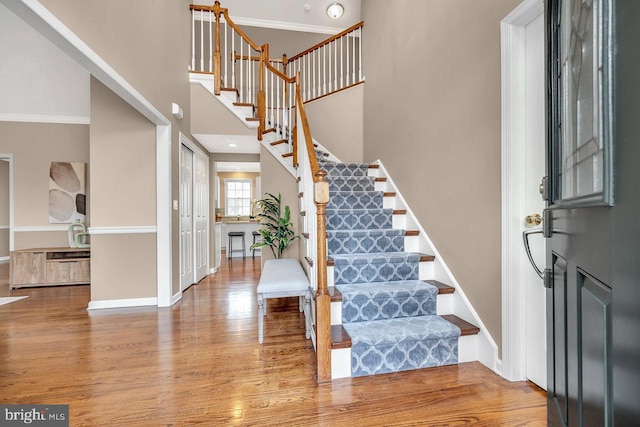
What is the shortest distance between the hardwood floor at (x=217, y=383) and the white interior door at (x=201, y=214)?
1.86 meters

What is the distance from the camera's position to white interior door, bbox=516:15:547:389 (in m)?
1.60

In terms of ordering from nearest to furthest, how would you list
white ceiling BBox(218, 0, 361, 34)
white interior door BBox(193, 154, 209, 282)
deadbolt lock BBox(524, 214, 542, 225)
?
deadbolt lock BBox(524, 214, 542, 225) → white interior door BBox(193, 154, 209, 282) → white ceiling BBox(218, 0, 361, 34)

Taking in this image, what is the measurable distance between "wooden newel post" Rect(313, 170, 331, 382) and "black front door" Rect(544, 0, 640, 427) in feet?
3.69

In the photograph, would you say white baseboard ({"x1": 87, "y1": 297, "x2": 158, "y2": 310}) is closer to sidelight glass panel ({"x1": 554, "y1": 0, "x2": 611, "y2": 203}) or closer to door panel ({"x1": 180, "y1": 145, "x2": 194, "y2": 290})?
door panel ({"x1": 180, "y1": 145, "x2": 194, "y2": 290})

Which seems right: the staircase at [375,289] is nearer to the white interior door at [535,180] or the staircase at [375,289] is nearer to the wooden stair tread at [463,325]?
the wooden stair tread at [463,325]

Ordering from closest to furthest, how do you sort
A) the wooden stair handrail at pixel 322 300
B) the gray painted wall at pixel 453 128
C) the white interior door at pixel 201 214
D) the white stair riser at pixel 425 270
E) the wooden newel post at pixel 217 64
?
1. the wooden stair handrail at pixel 322 300
2. the gray painted wall at pixel 453 128
3. the white stair riser at pixel 425 270
4. the wooden newel post at pixel 217 64
5. the white interior door at pixel 201 214

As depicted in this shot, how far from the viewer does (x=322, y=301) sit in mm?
1756

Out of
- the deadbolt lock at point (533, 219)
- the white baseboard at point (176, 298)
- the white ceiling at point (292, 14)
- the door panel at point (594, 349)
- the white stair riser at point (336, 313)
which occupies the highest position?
the white ceiling at point (292, 14)

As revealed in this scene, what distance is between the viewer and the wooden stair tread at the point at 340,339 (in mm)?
1718

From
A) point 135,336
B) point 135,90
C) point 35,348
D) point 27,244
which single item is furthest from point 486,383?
point 27,244

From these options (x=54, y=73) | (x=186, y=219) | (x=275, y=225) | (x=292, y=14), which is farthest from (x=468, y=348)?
(x=54, y=73)

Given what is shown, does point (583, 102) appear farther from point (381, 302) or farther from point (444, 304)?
point (444, 304)

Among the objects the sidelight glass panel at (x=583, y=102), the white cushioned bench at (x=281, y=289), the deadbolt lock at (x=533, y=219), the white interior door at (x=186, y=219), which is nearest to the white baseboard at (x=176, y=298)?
the white interior door at (x=186, y=219)

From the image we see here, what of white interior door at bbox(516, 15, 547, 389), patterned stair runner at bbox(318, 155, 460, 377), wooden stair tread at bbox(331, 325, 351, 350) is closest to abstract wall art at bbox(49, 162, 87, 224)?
patterned stair runner at bbox(318, 155, 460, 377)
